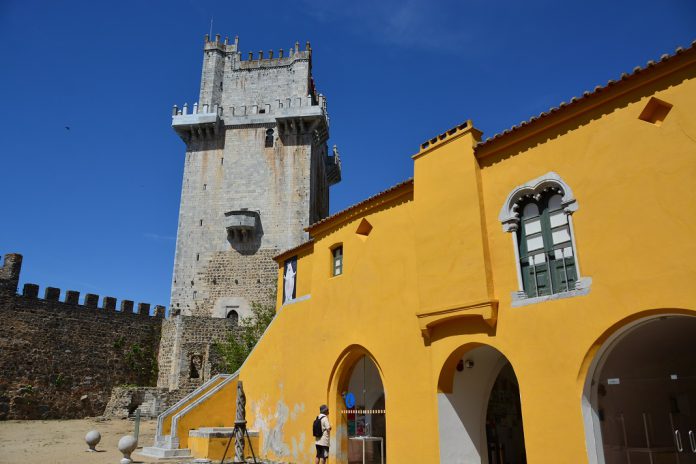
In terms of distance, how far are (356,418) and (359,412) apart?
747 mm

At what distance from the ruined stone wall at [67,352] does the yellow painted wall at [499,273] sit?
58.1 ft

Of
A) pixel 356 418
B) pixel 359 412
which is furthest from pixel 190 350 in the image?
pixel 359 412

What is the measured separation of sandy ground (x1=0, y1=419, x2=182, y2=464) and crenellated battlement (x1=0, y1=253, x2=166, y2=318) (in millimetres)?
6635

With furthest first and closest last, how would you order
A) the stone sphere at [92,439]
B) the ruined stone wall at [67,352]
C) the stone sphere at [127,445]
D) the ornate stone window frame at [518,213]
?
the ruined stone wall at [67,352]
the stone sphere at [92,439]
the stone sphere at [127,445]
the ornate stone window frame at [518,213]

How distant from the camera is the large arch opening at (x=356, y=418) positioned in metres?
13.1

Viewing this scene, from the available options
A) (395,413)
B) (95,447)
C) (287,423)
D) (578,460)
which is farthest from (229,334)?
(578,460)

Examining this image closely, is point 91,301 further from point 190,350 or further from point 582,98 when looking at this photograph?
point 582,98

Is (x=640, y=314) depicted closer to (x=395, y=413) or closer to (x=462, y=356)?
(x=462, y=356)

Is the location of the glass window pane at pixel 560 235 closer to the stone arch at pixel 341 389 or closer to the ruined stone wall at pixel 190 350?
the stone arch at pixel 341 389

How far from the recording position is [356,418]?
1388 centimetres

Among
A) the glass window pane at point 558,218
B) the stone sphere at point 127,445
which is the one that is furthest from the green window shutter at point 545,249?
the stone sphere at point 127,445

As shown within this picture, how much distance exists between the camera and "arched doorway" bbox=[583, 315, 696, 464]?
872 centimetres

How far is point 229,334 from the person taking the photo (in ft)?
97.1

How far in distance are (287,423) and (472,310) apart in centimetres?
744
